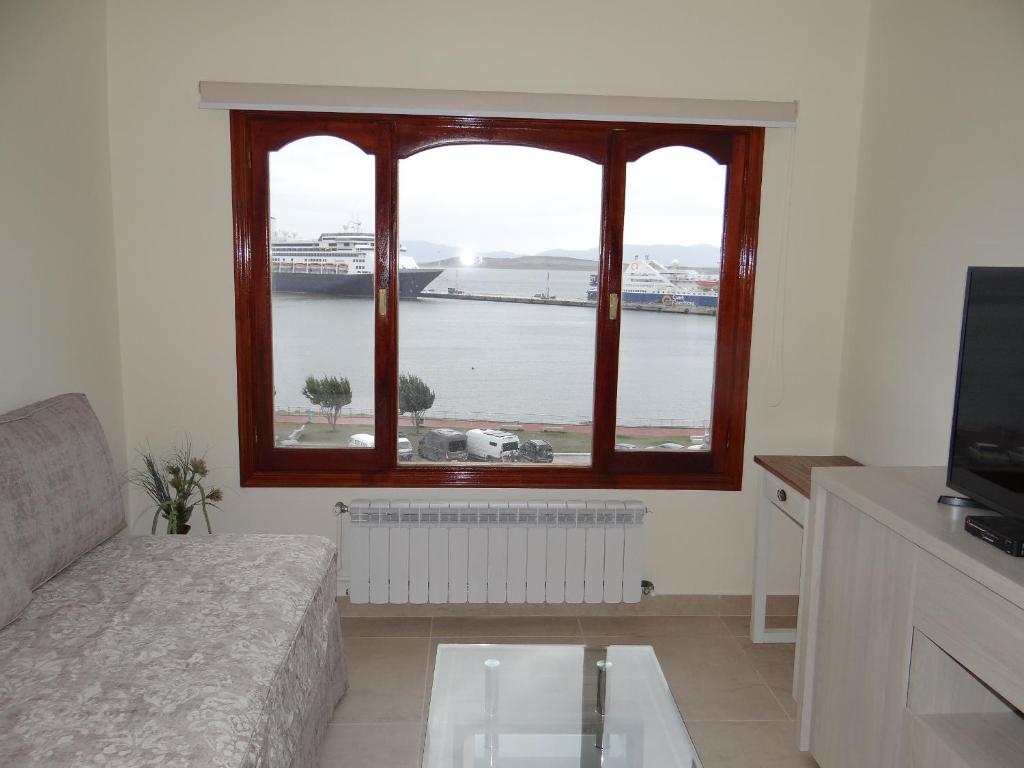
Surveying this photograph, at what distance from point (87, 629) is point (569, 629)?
195cm

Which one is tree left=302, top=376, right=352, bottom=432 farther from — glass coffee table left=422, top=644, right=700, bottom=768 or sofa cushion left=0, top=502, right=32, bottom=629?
sofa cushion left=0, top=502, right=32, bottom=629

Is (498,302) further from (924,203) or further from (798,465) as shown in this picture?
(924,203)

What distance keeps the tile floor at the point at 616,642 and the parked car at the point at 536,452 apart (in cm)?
70

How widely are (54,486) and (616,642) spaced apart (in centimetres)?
216

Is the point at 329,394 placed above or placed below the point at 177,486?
above

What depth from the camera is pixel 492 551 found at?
3262mm

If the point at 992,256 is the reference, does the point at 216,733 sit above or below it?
below

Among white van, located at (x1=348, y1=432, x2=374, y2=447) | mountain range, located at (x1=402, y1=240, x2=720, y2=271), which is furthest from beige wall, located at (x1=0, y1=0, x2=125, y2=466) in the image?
mountain range, located at (x1=402, y1=240, x2=720, y2=271)

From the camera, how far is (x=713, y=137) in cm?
329

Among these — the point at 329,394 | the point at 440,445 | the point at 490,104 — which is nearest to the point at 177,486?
the point at 329,394

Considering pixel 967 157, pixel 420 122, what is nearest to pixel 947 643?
pixel 967 157

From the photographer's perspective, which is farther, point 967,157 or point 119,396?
point 119,396

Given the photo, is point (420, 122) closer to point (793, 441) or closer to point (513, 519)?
point (513, 519)

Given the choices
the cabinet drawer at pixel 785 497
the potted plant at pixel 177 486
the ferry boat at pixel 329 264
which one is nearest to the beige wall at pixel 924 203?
the cabinet drawer at pixel 785 497
